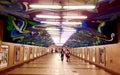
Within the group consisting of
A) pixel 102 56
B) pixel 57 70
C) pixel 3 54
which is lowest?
pixel 57 70

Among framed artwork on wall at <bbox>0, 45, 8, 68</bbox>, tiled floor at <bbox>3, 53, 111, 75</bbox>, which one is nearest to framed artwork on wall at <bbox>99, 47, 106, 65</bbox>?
tiled floor at <bbox>3, 53, 111, 75</bbox>

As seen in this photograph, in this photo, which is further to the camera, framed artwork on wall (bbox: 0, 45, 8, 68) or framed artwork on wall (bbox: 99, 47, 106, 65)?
framed artwork on wall (bbox: 99, 47, 106, 65)

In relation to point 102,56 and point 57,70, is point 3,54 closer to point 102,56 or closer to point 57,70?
point 57,70

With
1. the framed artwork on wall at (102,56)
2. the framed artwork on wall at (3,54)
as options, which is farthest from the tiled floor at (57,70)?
the framed artwork on wall at (3,54)

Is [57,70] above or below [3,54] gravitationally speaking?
below

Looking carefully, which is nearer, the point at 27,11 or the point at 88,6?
the point at 88,6

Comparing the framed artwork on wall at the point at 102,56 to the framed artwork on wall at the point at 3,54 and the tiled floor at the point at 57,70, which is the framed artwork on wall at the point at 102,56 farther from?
the framed artwork on wall at the point at 3,54

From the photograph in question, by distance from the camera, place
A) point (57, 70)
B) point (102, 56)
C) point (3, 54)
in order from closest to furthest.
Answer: point (3, 54)
point (57, 70)
point (102, 56)

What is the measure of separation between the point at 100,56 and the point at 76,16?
373 inches

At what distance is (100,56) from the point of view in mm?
18078

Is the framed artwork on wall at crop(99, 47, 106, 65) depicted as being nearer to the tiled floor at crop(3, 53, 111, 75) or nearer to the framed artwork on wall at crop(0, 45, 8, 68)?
the tiled floor at crop(3, 53, 111, 75)

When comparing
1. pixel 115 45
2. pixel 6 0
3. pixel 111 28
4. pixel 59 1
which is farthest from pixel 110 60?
pixel 6 0

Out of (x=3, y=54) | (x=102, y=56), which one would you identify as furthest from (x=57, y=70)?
(x=3, y=54)

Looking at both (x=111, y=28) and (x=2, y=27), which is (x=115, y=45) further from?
(x=2, y=27)
